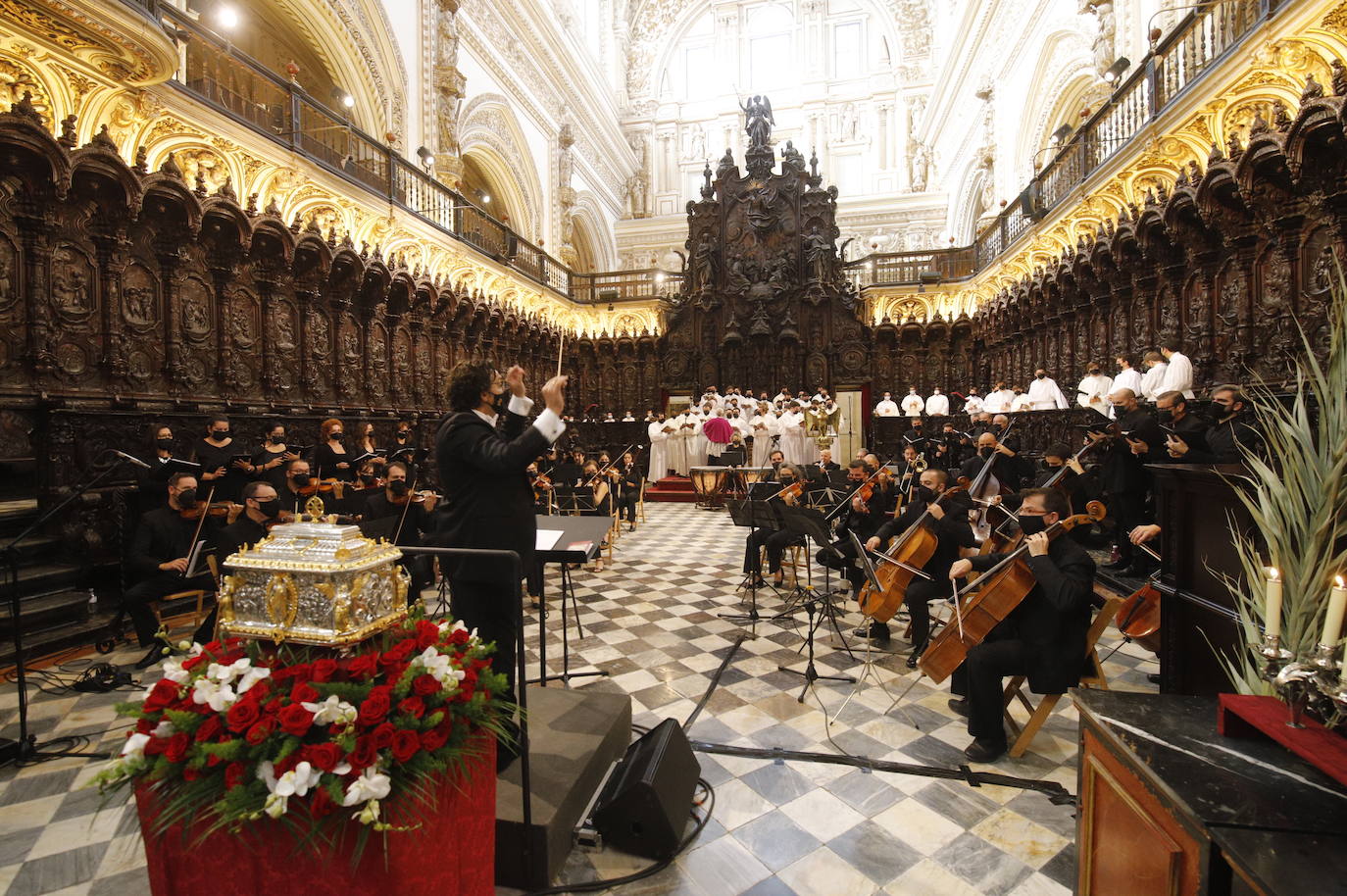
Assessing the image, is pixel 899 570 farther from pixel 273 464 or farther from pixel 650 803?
pixel 273 464

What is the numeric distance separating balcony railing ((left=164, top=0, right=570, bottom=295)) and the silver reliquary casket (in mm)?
7184

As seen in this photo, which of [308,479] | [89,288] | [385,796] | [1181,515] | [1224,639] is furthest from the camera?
[89,288]

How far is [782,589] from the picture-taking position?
657 cm

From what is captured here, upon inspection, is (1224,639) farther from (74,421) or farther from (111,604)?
(74,421)

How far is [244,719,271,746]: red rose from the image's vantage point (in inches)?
57.4

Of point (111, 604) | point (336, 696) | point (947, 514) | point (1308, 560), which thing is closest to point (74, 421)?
point (111, 604)

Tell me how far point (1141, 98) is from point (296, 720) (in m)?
12.5

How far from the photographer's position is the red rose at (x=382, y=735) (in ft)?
5.02

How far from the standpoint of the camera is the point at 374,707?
1.56m

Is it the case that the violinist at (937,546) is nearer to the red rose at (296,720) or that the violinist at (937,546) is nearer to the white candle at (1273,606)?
the white candle at (1273,606)

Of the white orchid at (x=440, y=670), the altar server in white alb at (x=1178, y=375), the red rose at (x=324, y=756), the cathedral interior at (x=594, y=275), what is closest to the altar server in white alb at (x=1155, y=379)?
the altar server in white alb at (x=1178, y=375)

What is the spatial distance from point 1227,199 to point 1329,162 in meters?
1.20

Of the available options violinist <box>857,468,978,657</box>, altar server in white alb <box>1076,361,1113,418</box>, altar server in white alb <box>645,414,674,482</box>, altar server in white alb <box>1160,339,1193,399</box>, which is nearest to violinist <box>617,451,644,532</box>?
altar server in white alb <box>645,414,674,482</box>

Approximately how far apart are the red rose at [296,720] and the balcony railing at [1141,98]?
31.9ft
